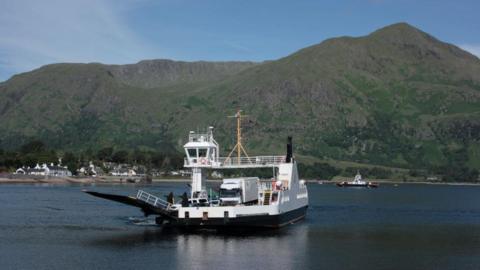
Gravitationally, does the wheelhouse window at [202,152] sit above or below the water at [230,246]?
above

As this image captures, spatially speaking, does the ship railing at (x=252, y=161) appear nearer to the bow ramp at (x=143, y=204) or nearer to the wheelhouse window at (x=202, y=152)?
the wheelhouse window at (x=202, y=152)

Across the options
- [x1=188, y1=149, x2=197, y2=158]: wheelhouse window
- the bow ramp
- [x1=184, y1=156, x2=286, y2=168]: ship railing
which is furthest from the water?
[x1=188, y1=149, x2=197, y2=158]: wheelhouse window

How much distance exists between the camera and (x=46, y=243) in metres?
64.0

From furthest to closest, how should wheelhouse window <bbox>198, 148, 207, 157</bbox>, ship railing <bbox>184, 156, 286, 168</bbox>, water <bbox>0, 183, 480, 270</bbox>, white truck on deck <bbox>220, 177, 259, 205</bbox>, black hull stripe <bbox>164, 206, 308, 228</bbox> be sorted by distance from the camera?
wheelhouse window <bbox>198, 148, 207, 157</bbox> → ship railing <bbox>184, 156, 286, 168</bbox> → white truck on deck <bbox>220, 177, 259, 205</bbox> → black hull stripe <bbox>164, 206, 308, 228</bbox> → water <bbox>0, 183, 480, 270</bbox>

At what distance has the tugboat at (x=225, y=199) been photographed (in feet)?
229

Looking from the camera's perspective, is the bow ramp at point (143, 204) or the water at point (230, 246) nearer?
Result: the water at point (230, 246)

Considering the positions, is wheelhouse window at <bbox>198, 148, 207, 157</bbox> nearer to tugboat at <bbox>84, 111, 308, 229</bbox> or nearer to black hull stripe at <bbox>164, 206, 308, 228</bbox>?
tugboat at <bbox>84, 111, 308, 229</bbox>

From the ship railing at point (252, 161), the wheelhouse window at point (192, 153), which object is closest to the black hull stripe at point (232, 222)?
the ship railing at point (252, 161)

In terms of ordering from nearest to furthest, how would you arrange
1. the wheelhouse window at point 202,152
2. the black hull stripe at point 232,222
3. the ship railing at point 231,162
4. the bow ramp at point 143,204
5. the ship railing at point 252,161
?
1. the black hull stripe at point 232,222
2. the bow ramp at point 143,204
3. the ship railing at point 231,162
4. the wheelhouse window at point 202,152
5. the ship railing at point 252,161

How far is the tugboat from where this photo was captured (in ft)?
229

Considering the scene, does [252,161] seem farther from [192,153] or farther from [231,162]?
[192,153]

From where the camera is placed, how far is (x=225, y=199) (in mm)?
73562

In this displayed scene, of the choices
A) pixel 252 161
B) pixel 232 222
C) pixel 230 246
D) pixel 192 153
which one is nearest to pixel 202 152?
pixel 192 153

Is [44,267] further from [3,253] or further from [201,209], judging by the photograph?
[201,209]
